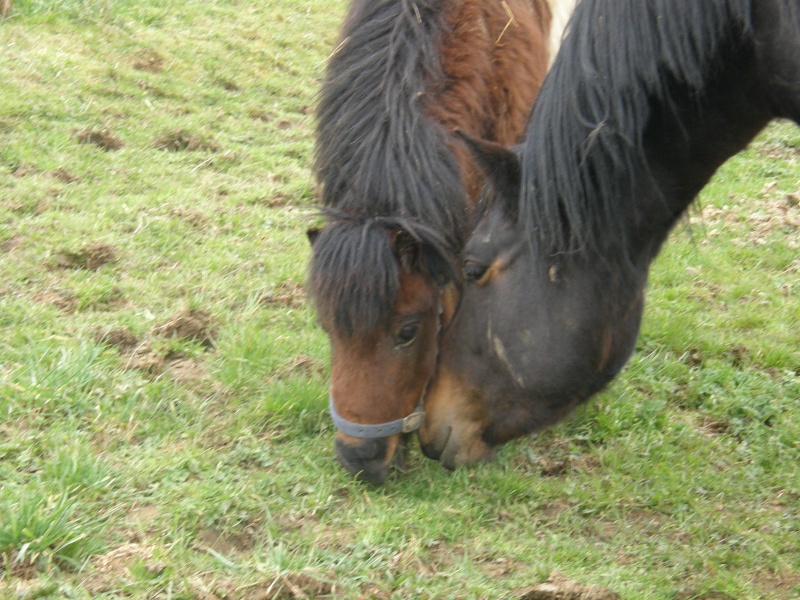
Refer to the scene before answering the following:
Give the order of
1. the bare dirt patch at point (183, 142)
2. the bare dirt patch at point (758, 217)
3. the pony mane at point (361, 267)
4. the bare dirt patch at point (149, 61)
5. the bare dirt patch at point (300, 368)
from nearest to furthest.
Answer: the pony mane at point (361, 267), the bare dirt patch at point (300, 368), the bare dirt patch at point (758, 217), the bare dirt patch at point (183, 142), the bare dirt patch at point (149, 61)

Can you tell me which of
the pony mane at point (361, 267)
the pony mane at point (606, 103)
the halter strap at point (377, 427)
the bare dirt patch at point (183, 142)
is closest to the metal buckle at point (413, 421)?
the halter strap at point (377, 427)

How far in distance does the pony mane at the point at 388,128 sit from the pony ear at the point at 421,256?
0.07m

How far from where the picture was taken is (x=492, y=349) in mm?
2746

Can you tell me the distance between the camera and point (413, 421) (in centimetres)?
299

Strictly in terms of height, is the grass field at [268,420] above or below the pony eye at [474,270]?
below

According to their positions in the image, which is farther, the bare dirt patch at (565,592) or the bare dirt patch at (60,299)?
the bare dirt patch at (60,299)

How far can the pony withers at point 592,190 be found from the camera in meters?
2.22

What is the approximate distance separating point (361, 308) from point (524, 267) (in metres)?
0.59

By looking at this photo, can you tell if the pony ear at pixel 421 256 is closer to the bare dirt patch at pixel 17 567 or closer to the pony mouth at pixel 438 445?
the pony mouth at pixel 438 445

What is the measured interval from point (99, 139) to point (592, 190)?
441cm

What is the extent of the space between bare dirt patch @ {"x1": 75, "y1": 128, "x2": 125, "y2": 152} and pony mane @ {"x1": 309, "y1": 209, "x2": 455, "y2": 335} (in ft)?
11.3

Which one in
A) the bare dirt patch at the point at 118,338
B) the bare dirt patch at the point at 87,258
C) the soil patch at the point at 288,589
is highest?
the soil patch at the point at 288,589

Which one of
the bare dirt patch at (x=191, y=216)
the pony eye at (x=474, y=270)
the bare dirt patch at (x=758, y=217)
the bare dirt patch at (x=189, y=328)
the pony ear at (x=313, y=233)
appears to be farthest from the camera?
the bare dirt patch at (x=758, y=217)

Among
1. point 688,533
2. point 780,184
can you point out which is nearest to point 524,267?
point 688,533
